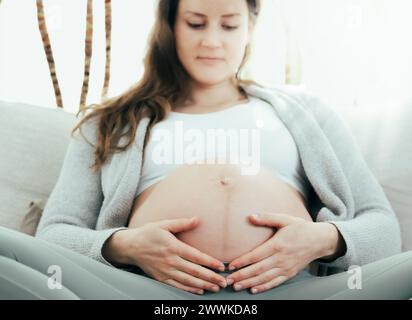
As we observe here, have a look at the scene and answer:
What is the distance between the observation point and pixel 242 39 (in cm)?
133

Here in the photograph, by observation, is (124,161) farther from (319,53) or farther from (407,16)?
(407,16)

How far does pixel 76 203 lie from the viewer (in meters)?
1.19

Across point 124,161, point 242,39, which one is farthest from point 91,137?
point 242,39

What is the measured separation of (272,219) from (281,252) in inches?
2.5

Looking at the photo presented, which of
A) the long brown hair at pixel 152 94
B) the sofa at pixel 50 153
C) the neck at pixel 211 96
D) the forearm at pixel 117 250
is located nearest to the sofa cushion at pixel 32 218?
the sofa at pixel 50 153

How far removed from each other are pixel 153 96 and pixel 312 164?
1.41 ft

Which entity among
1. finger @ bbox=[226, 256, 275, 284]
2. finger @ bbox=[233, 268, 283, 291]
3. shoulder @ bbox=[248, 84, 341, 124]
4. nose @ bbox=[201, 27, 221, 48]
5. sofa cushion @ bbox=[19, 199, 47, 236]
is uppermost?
nose @ bbox=[201, 27, 221, 48]

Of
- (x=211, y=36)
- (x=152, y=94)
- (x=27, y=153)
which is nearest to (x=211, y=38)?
(x=211, y=36)

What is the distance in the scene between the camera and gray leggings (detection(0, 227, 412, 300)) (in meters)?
0.63

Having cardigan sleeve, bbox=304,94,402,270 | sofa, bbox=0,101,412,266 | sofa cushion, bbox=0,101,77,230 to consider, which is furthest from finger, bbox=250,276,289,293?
sofa cushion, bbox=0,101,77,230

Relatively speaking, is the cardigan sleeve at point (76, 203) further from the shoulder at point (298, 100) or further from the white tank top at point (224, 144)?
the shoulder at point (298, 100)

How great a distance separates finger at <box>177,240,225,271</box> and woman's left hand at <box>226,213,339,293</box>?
0.09 feet

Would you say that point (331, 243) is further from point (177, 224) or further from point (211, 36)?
point (211, 36)

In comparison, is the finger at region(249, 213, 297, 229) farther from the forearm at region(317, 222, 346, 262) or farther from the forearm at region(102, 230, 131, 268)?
the forearm at region(102, 230, 131, 268)
